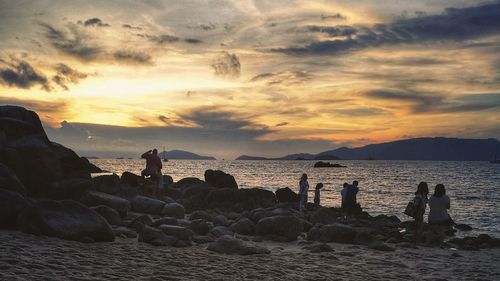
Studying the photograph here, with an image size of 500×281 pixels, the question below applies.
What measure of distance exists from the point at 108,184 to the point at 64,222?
15131mm

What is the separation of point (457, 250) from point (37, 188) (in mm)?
16880

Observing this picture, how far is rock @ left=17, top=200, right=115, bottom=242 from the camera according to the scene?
11.5 m

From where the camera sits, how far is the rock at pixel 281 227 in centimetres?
1727

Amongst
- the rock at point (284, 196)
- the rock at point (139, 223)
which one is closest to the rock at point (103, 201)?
the rock at point (139, 223)

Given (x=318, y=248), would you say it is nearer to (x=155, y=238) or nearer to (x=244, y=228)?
(x=244, y=228)

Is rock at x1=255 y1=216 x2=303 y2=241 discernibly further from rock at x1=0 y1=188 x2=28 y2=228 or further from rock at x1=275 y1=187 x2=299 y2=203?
rock at x1=275 y1=187 x2=299 y2=203

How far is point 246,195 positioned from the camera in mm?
29031

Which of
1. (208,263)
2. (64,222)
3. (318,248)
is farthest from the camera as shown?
(318,248)

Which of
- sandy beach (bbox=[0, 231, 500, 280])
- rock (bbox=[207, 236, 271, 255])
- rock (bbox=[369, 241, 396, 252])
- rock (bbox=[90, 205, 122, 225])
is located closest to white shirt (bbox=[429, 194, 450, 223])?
sandy beach (bbox=[0, 231, 500, 280])

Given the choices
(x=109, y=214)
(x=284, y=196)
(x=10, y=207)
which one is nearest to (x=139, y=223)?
(x=109, y=214)

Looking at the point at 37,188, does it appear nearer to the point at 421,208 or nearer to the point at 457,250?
the point at 421,208

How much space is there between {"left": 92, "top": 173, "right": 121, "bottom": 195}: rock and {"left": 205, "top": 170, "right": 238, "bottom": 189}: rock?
9604 mm

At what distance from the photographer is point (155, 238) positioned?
43.9 ft

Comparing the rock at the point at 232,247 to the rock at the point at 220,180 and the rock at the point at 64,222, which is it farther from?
the rock at the point at 220,180
